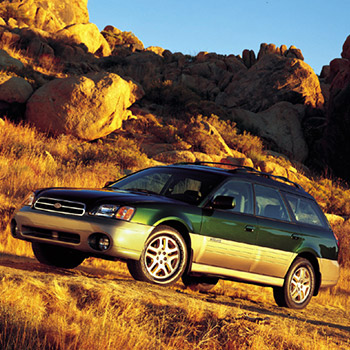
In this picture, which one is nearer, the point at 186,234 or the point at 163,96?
the point at 186,234

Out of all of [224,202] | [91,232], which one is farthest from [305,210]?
[91,232]

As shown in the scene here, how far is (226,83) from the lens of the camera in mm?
42062

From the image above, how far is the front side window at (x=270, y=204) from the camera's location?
8.64m

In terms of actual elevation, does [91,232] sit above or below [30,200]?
below

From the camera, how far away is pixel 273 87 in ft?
121

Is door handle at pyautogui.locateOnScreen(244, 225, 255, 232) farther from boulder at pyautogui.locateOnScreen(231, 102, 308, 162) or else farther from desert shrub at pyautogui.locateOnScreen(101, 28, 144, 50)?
desert shrub at pyautogui.locateOnScreen(101, 28, 144, 50)

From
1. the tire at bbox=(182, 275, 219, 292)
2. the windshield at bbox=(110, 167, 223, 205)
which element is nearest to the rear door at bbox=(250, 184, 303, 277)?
the windshield at bbox=(110, 167, 223, 205)

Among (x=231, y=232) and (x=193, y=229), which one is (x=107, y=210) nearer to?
(x=193, y=229)

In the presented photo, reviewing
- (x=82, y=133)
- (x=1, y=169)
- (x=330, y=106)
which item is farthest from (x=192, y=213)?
(x=330, y=106)

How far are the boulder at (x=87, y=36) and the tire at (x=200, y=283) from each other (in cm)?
3463

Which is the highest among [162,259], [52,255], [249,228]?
[249,228]

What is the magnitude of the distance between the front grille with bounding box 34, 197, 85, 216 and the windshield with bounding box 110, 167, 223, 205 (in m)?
1.26

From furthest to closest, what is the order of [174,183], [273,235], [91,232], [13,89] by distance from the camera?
[13,89], [273,235], [174,183], [91,232]

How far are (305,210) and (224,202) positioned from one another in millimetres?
2203
